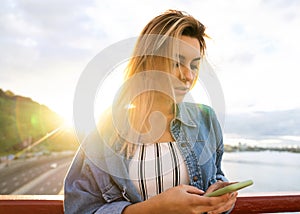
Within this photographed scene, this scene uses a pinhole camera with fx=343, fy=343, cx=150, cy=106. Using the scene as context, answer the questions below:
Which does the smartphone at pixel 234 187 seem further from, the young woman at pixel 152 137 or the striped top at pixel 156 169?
the striped top at pixel 156 169

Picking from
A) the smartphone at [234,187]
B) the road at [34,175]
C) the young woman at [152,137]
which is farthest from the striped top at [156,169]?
the road at [34,175]

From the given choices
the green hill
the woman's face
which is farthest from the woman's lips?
the green hill

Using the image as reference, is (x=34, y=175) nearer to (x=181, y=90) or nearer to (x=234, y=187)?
(x=181, y=90)

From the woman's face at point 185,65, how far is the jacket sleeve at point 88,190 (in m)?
0.31

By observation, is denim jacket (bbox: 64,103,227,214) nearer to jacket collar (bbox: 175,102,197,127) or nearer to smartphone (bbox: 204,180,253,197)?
jacket collar (bbox: 175,102,197,127)

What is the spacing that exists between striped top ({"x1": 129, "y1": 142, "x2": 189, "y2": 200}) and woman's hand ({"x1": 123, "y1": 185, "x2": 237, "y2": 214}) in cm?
13

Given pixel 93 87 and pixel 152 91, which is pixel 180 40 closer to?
pixel 152 91

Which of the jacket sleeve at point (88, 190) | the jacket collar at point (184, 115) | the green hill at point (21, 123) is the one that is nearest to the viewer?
the jacket sleeve at point (88, 190)

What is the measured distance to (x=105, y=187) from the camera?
90 cm

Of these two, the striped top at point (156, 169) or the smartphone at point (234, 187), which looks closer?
the smartphone at point (234, 187)

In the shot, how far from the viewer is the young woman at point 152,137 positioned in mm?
902

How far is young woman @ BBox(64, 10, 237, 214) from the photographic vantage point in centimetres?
90

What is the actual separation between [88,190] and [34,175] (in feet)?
132

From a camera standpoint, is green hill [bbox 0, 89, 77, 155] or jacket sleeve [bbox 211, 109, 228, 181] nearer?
jacket sleeve [bbox 211, 109, 228, 181]
